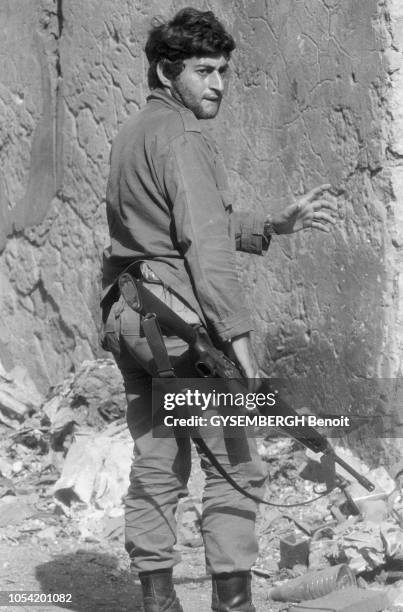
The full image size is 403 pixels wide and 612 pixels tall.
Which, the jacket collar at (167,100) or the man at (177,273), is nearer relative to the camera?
the man at (177,273)

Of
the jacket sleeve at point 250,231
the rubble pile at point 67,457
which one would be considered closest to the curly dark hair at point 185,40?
the jacket sleeve at point 250,231

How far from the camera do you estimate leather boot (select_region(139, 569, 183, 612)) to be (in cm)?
296

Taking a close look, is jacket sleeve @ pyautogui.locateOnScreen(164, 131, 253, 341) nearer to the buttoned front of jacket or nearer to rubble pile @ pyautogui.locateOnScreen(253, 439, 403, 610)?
the buttoned front of jacket

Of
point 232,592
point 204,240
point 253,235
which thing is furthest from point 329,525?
point 204,240

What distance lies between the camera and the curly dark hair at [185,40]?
293 centimetres

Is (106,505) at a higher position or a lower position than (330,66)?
lower

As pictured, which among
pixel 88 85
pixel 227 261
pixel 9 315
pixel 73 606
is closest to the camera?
pixel 227 261

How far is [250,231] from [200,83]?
17.2 inches

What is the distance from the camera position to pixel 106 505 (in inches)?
169

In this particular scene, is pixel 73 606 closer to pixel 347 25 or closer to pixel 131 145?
pixel 131 145

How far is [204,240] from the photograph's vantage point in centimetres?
276

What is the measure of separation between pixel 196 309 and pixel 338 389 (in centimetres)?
122

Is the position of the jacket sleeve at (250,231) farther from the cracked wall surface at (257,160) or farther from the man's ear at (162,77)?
the cracked wall surface at (257,160)

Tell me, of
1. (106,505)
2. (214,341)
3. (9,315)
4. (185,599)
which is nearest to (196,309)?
(214,341)
